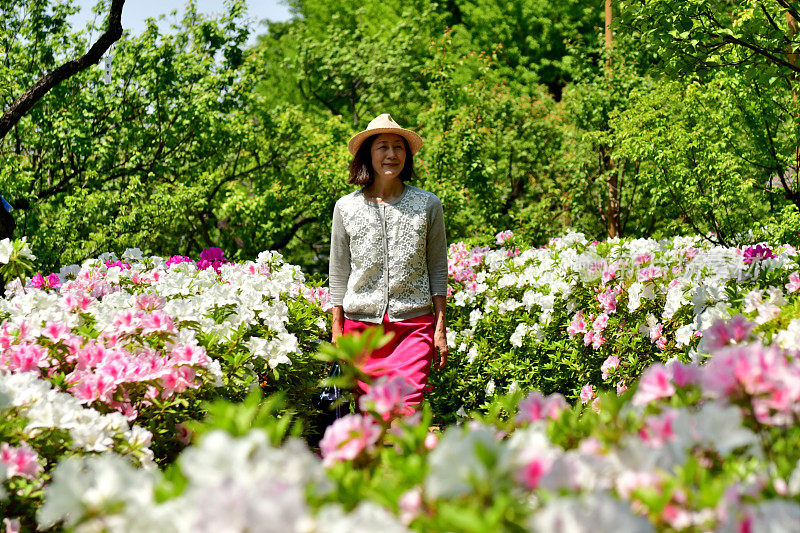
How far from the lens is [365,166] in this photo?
353 cm

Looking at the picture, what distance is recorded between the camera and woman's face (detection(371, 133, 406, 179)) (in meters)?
3.38

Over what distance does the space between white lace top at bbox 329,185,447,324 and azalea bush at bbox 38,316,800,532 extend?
6.75 feet

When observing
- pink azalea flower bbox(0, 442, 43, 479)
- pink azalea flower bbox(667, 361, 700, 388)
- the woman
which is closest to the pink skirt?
the woman

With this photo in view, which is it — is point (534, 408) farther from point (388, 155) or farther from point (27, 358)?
point (388, 155)

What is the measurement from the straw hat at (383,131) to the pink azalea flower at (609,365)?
176 cm

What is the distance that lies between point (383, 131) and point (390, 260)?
637 mm

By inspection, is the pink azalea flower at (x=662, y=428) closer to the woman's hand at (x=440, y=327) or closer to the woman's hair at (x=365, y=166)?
the woman's hand at (x=440, y=327)

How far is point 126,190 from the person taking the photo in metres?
7.43

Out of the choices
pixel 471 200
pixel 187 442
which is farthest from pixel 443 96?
pixel 187 442

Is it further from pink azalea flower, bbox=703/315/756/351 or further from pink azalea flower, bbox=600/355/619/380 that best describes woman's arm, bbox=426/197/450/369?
pink azalea flower, bbox=703/315/756/351

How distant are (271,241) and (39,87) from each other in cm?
467

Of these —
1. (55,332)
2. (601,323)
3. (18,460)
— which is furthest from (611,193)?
(18,460)

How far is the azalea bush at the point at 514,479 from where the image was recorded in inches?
34.6

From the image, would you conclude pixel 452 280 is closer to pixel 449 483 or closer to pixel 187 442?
pixel 187 442
